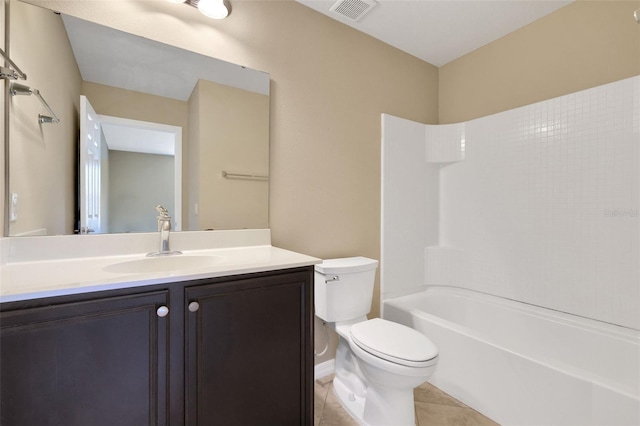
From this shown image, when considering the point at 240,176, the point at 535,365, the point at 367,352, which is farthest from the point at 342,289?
the point at 535,365

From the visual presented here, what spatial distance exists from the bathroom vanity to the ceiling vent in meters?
1.64

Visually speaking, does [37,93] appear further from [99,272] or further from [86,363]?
[86,363]

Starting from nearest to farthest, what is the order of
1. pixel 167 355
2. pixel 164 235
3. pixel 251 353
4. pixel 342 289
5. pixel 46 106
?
pixel 167 355 < pixel 251 353 < pixel 46 106 < pixel 164 235 < pixel 342 289

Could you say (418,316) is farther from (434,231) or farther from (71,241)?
(71,241)

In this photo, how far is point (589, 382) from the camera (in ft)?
4.00

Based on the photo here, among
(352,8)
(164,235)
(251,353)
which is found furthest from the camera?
(352,8)

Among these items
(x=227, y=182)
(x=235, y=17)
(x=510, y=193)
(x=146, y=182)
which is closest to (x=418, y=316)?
(x=510, y=193)

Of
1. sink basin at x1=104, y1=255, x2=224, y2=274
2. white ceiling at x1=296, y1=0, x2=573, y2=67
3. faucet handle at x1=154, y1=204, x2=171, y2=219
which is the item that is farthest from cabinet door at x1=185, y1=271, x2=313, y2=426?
white ceiling at x1=296, y1=0, x2=573, y2=67

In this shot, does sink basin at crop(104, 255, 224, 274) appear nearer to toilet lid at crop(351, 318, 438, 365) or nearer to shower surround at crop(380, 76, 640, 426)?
toilet lid at crop(351, 318, 438, 365)

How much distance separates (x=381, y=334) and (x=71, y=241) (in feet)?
4.85

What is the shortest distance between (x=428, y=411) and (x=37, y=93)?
2.41 m

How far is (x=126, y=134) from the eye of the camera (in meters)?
1.36

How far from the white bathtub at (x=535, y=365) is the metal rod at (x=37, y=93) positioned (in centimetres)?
218

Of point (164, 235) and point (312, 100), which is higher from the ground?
point (312, 100)
